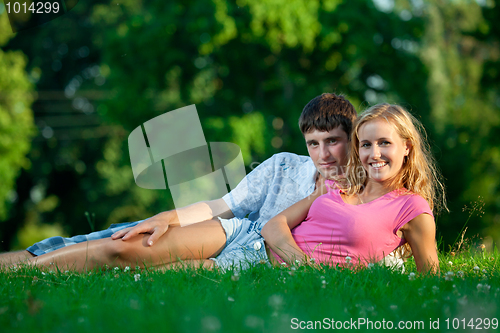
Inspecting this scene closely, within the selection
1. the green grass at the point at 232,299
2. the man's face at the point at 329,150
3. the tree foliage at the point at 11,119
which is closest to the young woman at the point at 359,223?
the man's face at the point at 329,150

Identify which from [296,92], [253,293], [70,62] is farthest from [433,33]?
[253,293]

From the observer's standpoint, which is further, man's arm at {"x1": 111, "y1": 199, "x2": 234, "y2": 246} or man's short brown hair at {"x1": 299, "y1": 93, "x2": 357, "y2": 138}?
man's short brown hair at {"x1": 299, "y1": 93, "x2": 357, "y2": 138}

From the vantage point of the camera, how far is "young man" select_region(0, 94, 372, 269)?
3.11 m

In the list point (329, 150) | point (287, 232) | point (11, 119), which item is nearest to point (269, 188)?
point (329, 150)

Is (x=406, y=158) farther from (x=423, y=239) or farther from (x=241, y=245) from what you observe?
(x=241, y=245)

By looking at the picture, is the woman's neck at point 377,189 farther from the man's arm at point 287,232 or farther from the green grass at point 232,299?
the green grass at point 232,299

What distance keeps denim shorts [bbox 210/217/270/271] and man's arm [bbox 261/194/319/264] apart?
0.11 meters

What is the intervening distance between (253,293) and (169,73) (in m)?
13.3

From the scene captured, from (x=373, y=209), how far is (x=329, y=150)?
2.18 feet

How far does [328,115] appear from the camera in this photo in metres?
3.48

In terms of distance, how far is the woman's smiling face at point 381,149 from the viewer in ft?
10.2

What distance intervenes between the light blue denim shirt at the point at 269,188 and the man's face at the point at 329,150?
305 mm

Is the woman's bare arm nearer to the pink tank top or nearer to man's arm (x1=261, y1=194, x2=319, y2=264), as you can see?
the pink tank top

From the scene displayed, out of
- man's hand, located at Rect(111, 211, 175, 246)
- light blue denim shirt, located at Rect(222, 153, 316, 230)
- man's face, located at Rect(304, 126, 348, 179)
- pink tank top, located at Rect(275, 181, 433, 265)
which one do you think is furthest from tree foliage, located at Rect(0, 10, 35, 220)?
pink tank top, located at Rect(275, 181, 433, 265)
